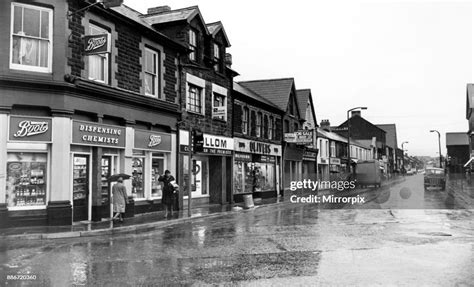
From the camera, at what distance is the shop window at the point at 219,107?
2442 centimetres

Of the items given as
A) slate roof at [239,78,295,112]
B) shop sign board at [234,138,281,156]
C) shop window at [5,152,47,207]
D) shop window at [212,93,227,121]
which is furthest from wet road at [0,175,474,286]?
slate roof at [239,78,295,112]

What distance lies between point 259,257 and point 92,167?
930 centimetres

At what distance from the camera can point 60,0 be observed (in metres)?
14.9

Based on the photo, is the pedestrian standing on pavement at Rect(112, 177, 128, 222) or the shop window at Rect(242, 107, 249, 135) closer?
the pedestrian standing on pavement at Rect(112, 177, 128, 222)

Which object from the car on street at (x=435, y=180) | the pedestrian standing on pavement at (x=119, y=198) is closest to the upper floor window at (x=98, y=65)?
the pedestrian standing on pavement at (x=119, y=198)

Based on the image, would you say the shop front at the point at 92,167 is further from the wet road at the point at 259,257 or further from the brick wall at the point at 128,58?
the wet road at the point at 259,257

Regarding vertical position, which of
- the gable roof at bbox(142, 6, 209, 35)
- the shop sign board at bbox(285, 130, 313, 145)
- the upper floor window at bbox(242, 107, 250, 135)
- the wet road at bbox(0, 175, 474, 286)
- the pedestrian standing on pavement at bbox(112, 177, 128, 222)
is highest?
the gable roof at bbox(142, 6, 209, 35)

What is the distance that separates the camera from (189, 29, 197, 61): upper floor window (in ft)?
74.2

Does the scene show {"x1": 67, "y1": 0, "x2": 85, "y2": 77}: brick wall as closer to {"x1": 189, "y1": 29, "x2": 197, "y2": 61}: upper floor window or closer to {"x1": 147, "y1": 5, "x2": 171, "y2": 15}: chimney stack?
{"x1": 189, "y1": 29, "x2": 197, "y2": 61}: upper floor window

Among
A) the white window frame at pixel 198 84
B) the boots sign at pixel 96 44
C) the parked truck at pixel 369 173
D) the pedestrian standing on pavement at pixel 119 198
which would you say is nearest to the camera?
the boots sign at pixel 96 44

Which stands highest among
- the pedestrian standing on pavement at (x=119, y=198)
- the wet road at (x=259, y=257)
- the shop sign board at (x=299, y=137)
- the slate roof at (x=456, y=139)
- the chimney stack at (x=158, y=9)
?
the chimney stack at (x=158, y=9)

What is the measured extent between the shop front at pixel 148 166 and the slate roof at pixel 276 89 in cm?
1714

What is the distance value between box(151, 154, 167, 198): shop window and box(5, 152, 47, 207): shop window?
5877 millimetres

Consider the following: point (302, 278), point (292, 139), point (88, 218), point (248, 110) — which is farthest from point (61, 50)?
point (292, 139)
